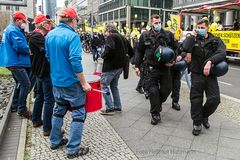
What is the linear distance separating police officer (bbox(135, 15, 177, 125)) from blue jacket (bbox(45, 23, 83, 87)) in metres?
1.78

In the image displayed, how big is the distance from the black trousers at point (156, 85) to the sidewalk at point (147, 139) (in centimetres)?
39

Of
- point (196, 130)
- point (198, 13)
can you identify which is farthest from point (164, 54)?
point (198, 13)

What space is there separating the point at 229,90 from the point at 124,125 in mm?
4809

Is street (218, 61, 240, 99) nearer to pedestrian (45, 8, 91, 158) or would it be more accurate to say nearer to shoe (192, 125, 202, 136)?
shoe (192, 125, 202, 136)

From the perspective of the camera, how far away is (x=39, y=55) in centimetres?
445

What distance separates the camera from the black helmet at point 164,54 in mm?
4789

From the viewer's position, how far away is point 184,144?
432 cm

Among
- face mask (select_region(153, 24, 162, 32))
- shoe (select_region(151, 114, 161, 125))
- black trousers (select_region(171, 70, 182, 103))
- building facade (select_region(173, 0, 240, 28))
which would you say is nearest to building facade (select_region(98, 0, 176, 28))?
building facade (select_region(173, 0, 240, 28))

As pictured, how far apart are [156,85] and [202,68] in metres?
0.93

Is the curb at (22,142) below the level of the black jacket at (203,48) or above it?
below

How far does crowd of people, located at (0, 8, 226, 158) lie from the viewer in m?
3.70

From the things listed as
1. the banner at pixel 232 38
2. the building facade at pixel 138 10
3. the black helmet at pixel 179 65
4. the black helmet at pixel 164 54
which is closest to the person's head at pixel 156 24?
the black helmet at pixel 164 54

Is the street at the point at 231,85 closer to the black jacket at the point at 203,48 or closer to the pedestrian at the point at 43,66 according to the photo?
the black jacket at the point at 203,48

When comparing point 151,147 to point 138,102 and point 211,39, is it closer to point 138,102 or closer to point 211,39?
point 211,39
